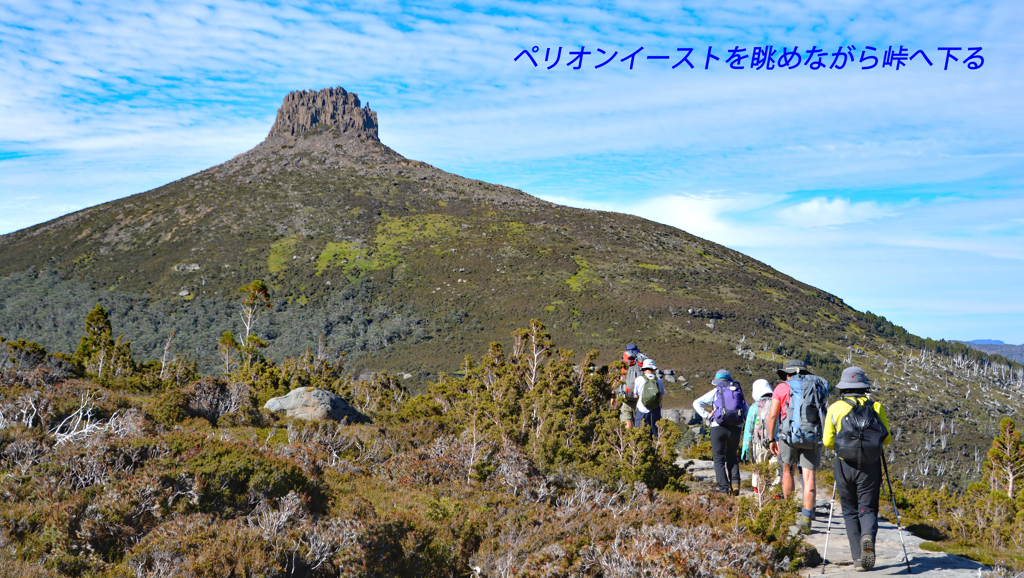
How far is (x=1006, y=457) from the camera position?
531 inches

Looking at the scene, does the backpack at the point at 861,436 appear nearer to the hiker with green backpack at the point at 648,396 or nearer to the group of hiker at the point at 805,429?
the group of hiker at the point at 805,429

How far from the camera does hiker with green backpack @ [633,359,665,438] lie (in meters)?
8.65

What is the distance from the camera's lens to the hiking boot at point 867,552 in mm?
5199

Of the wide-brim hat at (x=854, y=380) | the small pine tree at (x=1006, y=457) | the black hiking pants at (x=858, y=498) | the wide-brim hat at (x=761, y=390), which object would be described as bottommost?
the small pine tree at (x=1006, y=457)

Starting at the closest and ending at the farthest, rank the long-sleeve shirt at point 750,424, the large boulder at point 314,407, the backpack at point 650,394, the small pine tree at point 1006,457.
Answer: the long-sleeve shirt at point 750,424 → the backpack at point 650,394 → the large boulder at point 314,407 → the small pine tree at point 1006,457

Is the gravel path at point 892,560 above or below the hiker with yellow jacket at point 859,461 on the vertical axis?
below

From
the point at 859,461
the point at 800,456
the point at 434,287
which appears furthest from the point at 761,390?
the point at 434,287

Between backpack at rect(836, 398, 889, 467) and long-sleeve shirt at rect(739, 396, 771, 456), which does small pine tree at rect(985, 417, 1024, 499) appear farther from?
backpack at rect(836, 398, 889, 467)

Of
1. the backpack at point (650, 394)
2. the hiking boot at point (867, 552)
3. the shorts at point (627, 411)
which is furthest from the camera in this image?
the shorts at point (627, 411)

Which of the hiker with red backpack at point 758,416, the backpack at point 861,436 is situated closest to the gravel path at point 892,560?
the backpack at point 861,436

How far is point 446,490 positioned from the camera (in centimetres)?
691

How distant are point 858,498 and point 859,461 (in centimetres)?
34

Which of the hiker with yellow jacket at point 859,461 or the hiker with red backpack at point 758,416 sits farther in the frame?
the hiker with red backpack at point 758,416

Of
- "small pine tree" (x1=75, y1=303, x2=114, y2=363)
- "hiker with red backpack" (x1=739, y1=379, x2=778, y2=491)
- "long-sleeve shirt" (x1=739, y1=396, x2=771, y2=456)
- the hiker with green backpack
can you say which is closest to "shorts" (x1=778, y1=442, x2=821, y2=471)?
"hiker with red backpack" (x1=739, y1=379, x2=778, y2=491)
